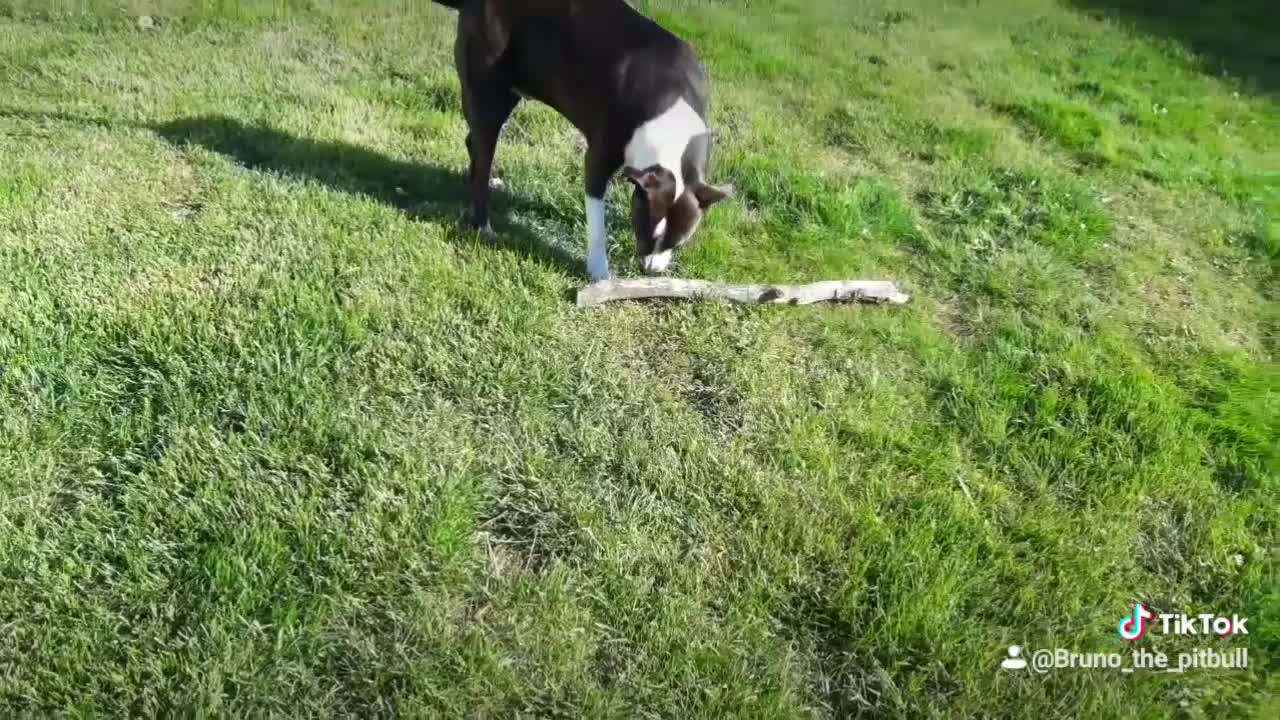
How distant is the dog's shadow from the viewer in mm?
4410

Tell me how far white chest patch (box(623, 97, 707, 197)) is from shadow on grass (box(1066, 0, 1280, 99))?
24.0 ft

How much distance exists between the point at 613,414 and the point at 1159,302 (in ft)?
9.92

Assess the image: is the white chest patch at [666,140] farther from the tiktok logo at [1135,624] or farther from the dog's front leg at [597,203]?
the tiktok logo at [1135,624]

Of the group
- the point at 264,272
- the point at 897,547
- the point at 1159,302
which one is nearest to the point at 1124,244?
the point at 1159,302

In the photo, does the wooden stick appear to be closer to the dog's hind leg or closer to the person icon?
the dog's hind leg

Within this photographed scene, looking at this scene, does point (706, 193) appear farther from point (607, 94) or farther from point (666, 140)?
point (607, 94)

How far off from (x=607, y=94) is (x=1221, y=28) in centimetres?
978

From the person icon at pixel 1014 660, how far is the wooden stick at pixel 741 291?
1.90 metres

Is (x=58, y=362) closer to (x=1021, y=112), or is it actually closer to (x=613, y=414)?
(x=613, y=414)

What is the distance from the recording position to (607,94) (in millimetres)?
3773

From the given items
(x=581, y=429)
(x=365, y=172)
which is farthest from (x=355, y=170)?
(x=581, y=429)

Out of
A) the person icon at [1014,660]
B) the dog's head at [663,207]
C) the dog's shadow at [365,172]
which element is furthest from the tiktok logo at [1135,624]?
the dog's shadow at [365,172]

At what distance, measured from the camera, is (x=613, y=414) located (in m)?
3.18

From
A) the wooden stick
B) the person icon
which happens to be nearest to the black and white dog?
the wooden stick
